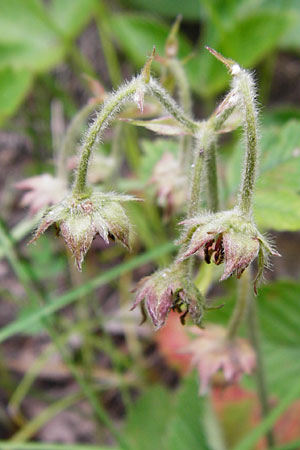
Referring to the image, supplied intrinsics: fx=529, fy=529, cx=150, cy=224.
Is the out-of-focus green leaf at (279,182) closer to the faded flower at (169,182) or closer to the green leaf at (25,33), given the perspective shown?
the faded flower at (169,182)

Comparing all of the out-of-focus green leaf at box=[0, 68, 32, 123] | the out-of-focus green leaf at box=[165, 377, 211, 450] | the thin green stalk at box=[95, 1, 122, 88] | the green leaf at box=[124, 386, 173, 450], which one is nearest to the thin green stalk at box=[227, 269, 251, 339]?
the out-of-focus green leaf at box=[165, 377, 211, 450]

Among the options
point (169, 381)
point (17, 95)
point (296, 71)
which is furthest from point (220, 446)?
point (296, 71)

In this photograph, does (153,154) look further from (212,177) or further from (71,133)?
(212,177)

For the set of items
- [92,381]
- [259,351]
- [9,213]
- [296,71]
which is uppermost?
[296,71]

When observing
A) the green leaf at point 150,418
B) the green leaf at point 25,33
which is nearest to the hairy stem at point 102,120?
the green leaf at point 150,418

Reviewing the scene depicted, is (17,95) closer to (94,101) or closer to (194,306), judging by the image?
(94,101)

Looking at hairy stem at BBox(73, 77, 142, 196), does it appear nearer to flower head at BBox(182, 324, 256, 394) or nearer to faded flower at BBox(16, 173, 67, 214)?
faded flower at BBox(16, 173, 67, 214)
